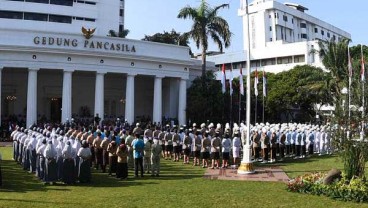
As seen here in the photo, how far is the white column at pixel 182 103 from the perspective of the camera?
38.0 meters

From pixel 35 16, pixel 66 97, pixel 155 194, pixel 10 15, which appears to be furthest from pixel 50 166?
pixel 35 16

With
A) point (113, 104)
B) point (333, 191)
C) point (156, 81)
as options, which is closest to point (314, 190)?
point (333, 191)

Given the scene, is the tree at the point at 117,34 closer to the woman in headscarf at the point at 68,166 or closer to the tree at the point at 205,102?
the tree at the point at 205,102

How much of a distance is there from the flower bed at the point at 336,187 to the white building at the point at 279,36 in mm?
51075

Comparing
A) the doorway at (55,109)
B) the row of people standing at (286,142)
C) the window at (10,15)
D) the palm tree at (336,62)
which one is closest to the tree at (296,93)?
the palm tree at (336,62)

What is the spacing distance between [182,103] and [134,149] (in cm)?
2154

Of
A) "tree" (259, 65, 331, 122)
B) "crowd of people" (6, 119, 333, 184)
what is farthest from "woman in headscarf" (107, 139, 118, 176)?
"tree" (259, 65, 331, 122)

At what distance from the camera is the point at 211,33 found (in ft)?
124

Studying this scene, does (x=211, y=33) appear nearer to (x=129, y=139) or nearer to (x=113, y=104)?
(x=113, y=104)

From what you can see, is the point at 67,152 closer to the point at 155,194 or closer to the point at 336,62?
the point at 155,194

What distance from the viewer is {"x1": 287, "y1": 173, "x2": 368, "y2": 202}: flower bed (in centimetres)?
1217

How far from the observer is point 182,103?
125ft

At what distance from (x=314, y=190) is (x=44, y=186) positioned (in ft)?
26.2

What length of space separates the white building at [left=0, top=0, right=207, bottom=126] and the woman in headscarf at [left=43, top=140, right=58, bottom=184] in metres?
18.8
